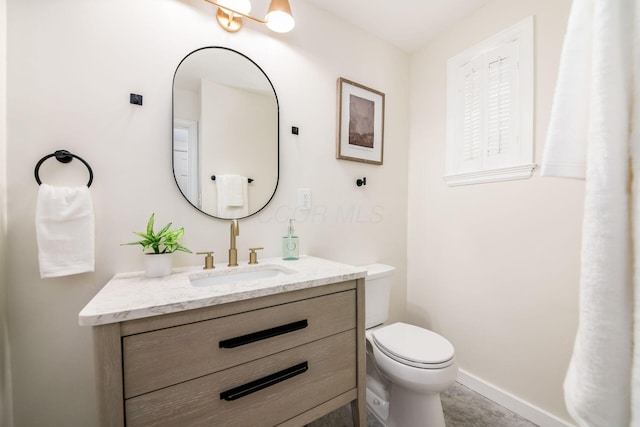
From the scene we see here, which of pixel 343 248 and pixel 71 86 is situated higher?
pixel 71 86

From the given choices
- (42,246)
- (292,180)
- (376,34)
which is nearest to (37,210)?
(42,246)

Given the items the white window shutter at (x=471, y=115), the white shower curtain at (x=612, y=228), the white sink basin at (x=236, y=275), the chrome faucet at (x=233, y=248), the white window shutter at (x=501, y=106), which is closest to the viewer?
the white shower curtain at (x=612, y=228)

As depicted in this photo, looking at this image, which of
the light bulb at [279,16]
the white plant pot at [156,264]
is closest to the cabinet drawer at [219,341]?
the white plant pot at [156,264]

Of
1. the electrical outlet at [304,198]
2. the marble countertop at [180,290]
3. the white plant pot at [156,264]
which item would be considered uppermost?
the electrical outlet at [304,198]

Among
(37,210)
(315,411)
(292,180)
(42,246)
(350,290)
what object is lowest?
(315,411)

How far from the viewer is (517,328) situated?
1435 millimetres

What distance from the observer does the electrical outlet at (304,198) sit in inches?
60.3

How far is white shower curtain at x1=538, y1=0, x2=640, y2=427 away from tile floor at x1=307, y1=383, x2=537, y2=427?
1272mm

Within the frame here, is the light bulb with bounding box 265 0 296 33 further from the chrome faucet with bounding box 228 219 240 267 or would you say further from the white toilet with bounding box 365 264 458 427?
the white toilet with bounding box 365 264 458 427

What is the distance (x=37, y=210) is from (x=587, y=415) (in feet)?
5.08

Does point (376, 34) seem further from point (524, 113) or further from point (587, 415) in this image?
point (587, 415)

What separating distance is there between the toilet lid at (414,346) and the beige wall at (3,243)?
1.51 m

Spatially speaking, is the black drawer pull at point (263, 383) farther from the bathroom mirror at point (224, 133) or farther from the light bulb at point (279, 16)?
the light bulb at point (279, 16)

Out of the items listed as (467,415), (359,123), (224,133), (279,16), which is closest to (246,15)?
(279,16)
